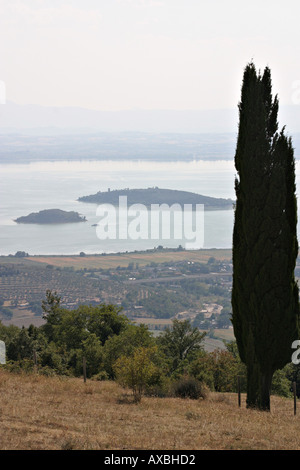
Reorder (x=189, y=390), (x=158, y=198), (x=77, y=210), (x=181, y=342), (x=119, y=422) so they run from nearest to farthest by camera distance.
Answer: (x=119, y=422) < (x=189, y=390) < (x=181, y=342) < (x=77, y=210) < (x=158, y=198)

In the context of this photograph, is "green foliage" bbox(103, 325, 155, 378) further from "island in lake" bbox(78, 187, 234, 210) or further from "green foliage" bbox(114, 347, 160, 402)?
"island in lake" bbox(78, 187, 234, 210)

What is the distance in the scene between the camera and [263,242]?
475 inches

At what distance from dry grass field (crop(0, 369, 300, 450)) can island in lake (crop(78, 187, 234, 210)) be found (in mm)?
130221

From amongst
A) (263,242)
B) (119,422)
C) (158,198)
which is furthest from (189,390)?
(158,198)

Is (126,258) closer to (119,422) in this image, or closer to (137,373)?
(137,373)

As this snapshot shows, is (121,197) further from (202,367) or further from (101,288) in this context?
(202,367)

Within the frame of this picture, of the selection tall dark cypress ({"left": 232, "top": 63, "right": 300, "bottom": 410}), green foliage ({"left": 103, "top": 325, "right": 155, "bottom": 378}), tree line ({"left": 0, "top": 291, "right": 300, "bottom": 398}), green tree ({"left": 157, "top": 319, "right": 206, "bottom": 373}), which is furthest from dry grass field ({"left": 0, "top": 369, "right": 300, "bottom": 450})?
green tree ({"left": 157, "top": 319, "right": 206, "bottom": 373})

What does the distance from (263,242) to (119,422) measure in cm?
507

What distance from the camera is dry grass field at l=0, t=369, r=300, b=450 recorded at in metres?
7.44

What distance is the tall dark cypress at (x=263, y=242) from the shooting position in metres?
11.9

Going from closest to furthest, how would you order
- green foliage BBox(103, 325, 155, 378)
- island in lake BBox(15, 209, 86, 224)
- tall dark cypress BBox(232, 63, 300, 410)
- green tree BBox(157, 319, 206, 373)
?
tall dark cypress BBox(232, 63, 300, 410) → green foliage BBox(103, 325, 155, 378) → green tree BBox(157, 319, 206, 373) → island in lake BBox(15, 209, 86, 224)

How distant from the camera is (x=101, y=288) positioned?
9125 cm
